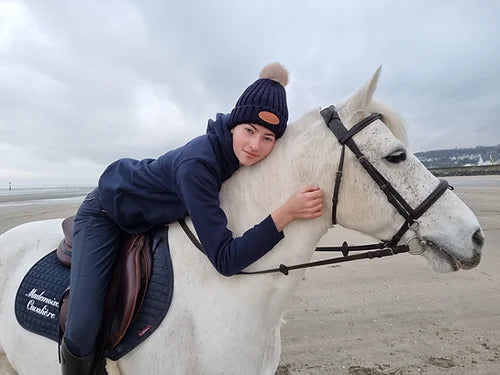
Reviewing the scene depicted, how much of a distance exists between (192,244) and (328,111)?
101cm

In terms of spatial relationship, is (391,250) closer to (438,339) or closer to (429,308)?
(438,339)

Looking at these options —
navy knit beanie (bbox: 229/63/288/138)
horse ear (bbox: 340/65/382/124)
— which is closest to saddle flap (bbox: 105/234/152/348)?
navy knit beanie (bbox: 229/63/288/138)

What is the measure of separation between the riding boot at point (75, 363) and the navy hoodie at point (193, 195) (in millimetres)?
659

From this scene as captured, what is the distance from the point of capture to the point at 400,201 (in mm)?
1654

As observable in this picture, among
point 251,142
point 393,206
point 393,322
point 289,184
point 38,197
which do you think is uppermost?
point 251,142

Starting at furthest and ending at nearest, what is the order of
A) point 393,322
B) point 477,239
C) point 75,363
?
point 393,322 < point 75,363 < point 477,239

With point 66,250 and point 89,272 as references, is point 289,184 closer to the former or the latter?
point 89,272

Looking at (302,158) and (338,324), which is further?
(338,324)

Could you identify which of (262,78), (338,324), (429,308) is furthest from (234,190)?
(429,308)

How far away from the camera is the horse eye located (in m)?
1.67

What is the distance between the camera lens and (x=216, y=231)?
1625 millimetres

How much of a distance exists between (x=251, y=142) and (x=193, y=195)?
0.41 m

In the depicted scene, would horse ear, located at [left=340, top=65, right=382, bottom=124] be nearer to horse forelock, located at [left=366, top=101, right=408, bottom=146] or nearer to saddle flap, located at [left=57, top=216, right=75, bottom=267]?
horse forelock, located at [left=366, top=101, right=408, bottom=146]

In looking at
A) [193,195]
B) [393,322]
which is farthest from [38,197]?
[193,195]
